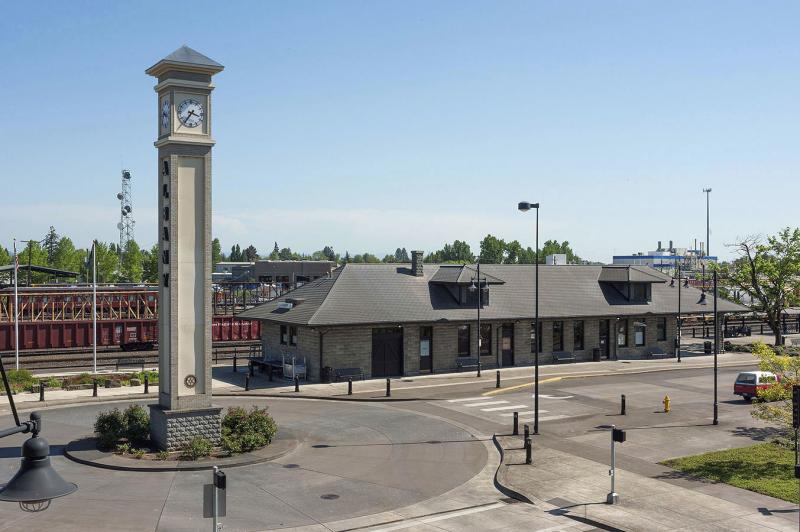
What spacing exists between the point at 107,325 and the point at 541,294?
35.5 metres

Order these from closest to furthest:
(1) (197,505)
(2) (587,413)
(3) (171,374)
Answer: (1) (197,505) < (3) (171,374) < (2) (587,413)

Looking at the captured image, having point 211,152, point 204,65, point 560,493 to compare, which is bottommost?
point 560,493

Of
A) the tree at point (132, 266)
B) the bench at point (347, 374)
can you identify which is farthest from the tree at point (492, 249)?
the bench at point (347, 374)

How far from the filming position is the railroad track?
170 ft

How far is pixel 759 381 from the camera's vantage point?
3844cm

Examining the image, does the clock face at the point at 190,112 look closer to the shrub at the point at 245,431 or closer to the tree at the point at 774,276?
the shrub at the point at 245,431

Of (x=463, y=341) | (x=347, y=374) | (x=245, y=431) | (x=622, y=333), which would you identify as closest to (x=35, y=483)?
(x=245, y=431)

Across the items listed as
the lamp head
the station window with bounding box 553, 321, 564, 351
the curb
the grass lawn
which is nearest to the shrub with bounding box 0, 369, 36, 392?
the curb

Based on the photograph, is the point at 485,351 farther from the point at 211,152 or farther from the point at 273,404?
the point at 211,152

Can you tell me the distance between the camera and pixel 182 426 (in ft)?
85.6

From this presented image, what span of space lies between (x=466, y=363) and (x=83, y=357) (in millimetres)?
29227

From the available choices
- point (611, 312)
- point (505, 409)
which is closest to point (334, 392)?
point (505, 409)

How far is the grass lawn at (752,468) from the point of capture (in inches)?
895

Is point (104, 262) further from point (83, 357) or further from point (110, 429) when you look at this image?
point (110, 429)
